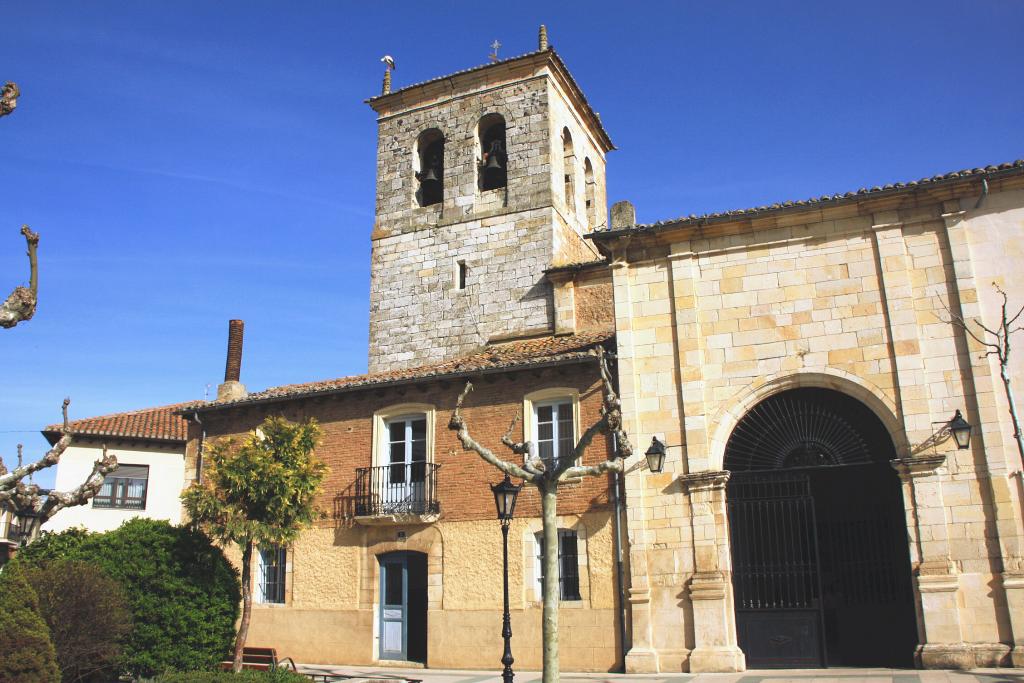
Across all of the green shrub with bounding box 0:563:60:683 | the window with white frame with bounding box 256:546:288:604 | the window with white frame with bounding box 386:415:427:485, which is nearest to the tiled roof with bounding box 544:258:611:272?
the window with white frame with bounding box 386:415:427:485

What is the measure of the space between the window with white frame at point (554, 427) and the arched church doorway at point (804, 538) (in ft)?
9.74

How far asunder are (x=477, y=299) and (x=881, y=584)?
11.8 meters

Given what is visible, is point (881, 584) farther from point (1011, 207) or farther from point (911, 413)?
point (1011, 207)

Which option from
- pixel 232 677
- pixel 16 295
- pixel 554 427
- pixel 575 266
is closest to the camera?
pixel 16 295

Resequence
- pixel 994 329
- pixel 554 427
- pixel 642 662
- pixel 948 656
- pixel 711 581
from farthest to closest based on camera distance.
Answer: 1. pixel 554 427
2. pixel 642 662
3. pixel 711 581
4. pixel 994 329
5. pixel 948 656

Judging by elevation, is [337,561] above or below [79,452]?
below

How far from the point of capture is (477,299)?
23219mm

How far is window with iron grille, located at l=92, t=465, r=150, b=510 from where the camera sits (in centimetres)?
2830

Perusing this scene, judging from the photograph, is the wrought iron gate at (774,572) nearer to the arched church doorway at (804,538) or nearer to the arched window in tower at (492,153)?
the arched church doorway at (804,538)

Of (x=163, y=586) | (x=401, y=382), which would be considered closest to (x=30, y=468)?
(x=163, y=586)

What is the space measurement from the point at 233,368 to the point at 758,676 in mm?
15485

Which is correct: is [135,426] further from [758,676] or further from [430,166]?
[758,676]

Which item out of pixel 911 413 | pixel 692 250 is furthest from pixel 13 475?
pixel 911 413

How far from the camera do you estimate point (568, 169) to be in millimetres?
25312
